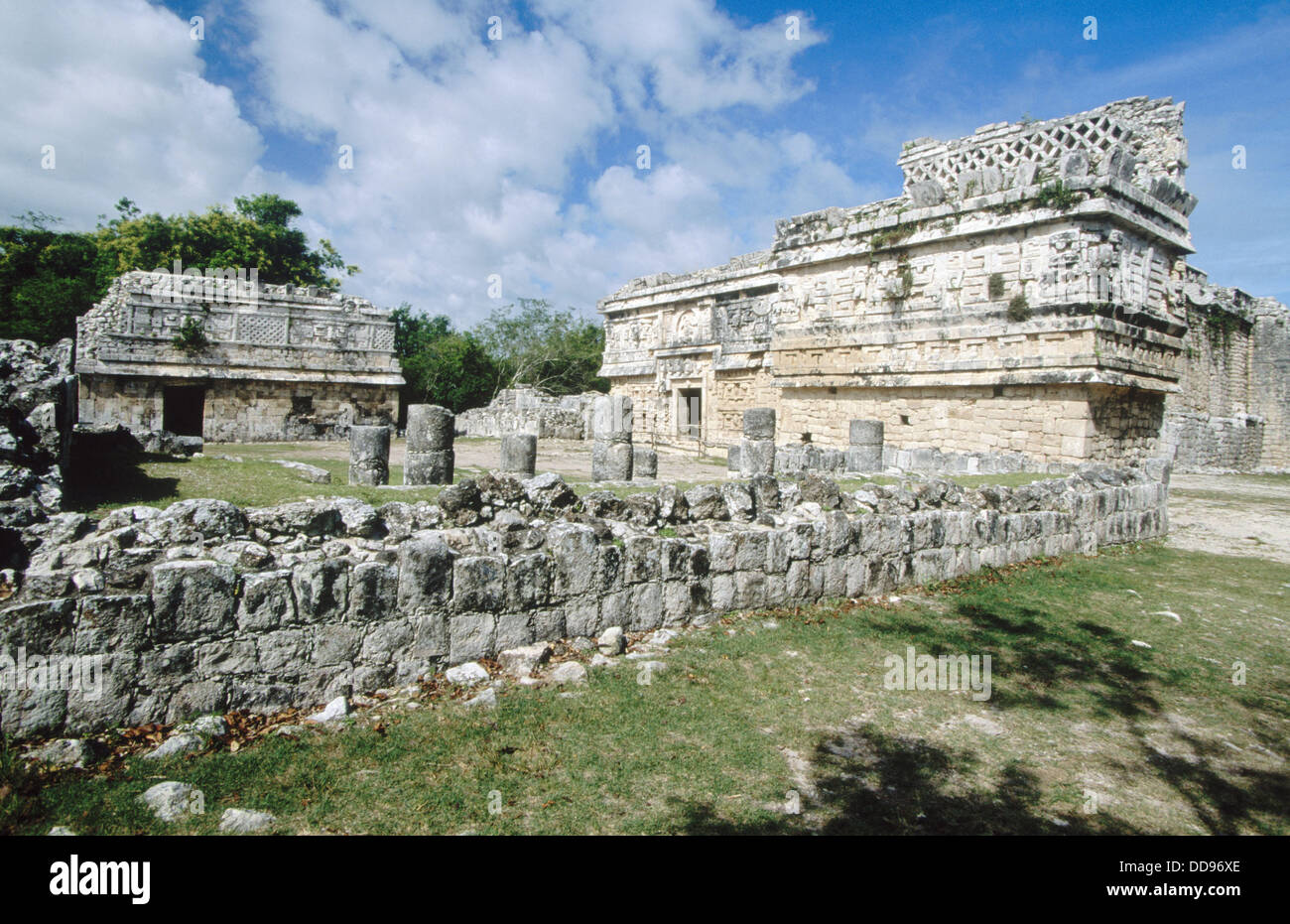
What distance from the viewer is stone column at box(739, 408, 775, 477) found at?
38.0 ft

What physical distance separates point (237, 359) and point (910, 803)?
2072 centimetres

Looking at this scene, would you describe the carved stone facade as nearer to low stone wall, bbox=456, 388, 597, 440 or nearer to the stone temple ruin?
low stone wall, bbox=456, 388, 597, 440

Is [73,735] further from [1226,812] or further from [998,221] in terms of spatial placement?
[998,221]

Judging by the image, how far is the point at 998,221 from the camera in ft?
43.2

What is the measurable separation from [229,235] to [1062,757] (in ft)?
126

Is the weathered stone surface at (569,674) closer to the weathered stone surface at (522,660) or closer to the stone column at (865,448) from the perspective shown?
the weathered stone surface at (522,660)

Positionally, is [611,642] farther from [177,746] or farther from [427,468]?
[427,468]

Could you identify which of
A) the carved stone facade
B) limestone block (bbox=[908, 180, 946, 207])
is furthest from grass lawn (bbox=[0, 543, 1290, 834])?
the carved stone facade

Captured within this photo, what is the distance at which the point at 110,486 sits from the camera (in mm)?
5734

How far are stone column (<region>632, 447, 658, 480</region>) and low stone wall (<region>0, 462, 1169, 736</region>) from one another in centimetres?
412

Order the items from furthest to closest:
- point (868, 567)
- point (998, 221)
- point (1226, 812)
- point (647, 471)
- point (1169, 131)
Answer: point (1169, 131) < point (998, 221) < point (647, 471) < point (868, 567) < point (1226, 812)

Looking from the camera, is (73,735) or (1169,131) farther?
(1169,131)

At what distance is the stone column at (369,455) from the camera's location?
28.6 ft
